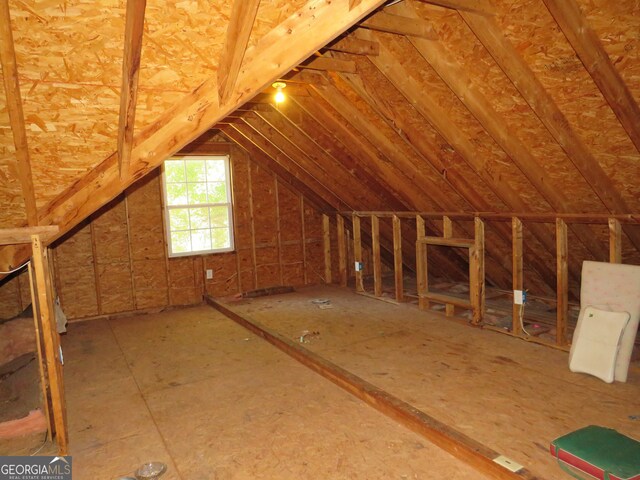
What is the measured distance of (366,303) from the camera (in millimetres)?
6523

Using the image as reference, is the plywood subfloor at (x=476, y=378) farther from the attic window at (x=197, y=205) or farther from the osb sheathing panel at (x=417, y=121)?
the attic window at (x=197, y=205)

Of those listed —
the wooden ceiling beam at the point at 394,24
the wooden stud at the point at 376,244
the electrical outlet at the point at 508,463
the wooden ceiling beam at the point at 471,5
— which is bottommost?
the electrical outlet at the point at 508,463

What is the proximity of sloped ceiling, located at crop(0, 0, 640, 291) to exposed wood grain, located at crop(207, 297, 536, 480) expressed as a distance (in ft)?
7.58

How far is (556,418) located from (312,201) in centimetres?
583

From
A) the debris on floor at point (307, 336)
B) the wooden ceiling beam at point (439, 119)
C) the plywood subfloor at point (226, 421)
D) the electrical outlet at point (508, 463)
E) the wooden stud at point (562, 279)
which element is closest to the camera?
the electrical outlet at point (508, 463)

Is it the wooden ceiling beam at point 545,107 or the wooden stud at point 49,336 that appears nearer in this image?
the wooden stud at point 49,336

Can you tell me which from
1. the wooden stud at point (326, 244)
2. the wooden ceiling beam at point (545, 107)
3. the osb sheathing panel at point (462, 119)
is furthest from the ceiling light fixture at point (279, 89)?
the wooden stud at point (326, 244)

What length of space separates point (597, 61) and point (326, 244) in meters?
5.92

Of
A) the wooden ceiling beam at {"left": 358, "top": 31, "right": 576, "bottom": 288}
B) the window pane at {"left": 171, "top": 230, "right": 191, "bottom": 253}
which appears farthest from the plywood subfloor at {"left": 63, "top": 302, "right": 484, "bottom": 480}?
the wooden ceiling beam at {"left": 358, "top": 31, "right": 576, "bottom": 288}

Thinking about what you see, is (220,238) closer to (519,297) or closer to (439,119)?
(439,119)

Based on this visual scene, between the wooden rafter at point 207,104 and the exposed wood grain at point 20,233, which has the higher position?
the wooden rafter at point 207,104

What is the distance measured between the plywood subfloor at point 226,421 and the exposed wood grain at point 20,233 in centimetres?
148

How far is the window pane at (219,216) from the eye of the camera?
745 cm

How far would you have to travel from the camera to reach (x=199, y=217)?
24.2 feet
